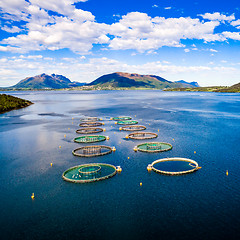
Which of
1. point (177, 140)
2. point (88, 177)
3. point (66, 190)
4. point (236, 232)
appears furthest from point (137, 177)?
point (177, 140)

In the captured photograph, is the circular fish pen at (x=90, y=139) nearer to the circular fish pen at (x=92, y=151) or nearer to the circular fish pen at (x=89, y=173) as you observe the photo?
the circular fish pen at (x=92, y=151)

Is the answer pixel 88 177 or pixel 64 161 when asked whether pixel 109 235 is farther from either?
pixel 64 161

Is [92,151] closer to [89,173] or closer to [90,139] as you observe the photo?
[90,139]

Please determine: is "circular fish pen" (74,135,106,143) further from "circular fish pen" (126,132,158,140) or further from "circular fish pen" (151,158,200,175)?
"circular fish pen" (151,158,200,175)

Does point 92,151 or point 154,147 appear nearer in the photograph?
point 92,151

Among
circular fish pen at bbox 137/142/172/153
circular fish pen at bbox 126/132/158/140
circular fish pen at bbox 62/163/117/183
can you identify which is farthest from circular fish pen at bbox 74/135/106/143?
circular fish pen at bbox 62/163/117/183

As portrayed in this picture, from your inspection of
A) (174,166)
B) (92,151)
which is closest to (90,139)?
(92,151)

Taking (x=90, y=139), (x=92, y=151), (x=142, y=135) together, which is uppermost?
(x=142, y=135)
